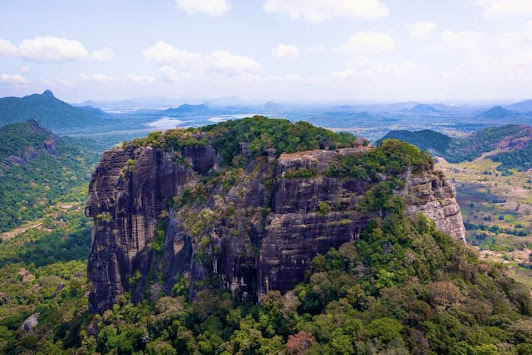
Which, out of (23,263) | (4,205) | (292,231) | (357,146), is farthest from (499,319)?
(4,205)

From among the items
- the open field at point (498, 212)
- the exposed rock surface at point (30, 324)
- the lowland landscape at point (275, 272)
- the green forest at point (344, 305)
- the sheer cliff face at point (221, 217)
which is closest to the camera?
the green forest at point (344, 305)

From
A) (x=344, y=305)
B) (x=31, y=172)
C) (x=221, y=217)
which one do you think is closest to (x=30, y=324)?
(x=221, y=217)

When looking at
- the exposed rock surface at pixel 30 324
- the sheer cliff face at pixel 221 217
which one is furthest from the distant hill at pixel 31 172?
the sheer cliff face at pixel 221 217

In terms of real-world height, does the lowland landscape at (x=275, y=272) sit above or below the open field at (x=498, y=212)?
above

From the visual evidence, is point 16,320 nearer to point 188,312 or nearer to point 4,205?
point 188,312

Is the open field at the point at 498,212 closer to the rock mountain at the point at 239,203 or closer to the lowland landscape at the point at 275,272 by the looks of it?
the lowland landscape at the point at 275,272

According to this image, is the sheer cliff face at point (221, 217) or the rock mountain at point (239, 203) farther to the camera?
the rock mountain at point (239, 203)
